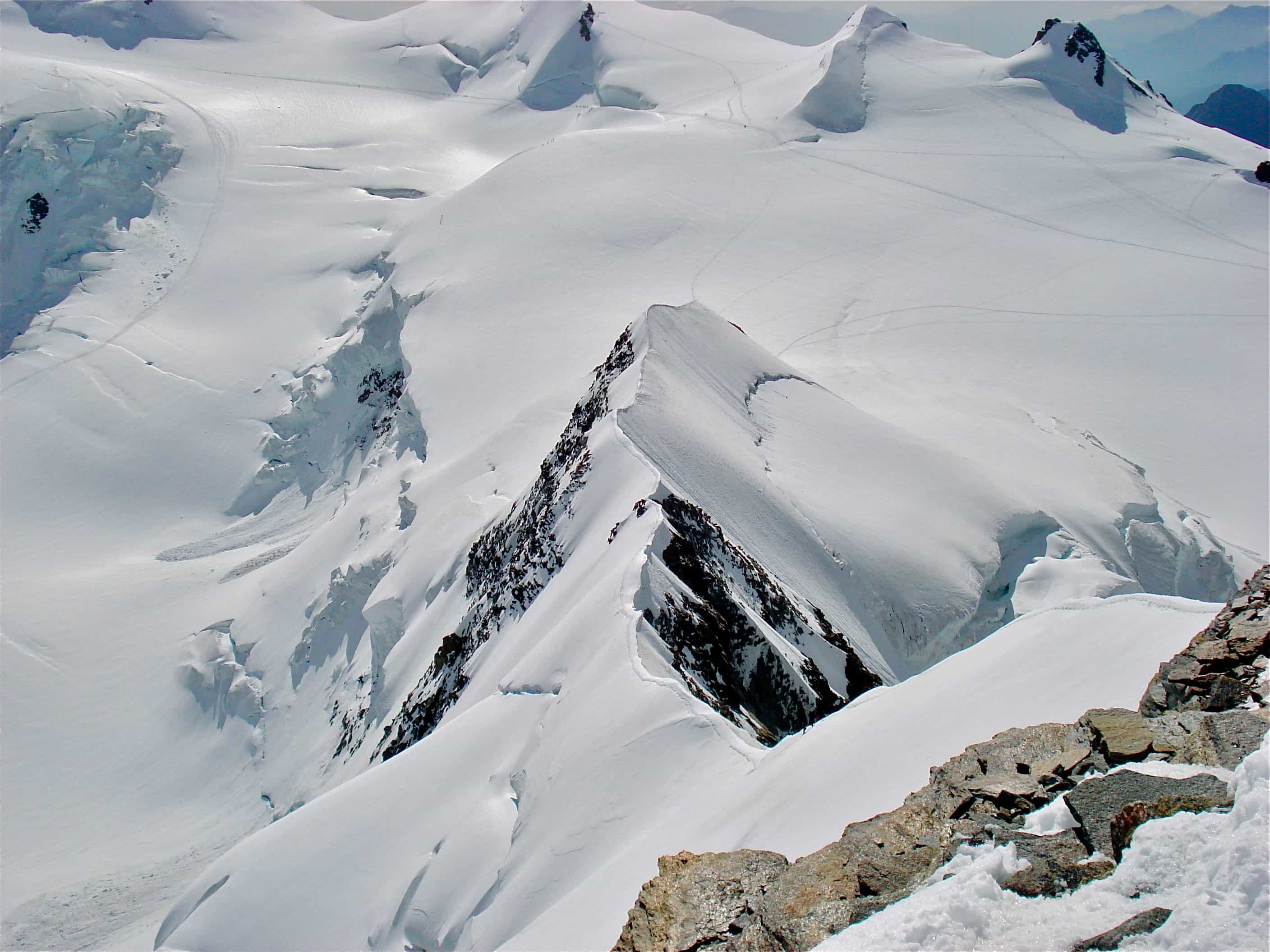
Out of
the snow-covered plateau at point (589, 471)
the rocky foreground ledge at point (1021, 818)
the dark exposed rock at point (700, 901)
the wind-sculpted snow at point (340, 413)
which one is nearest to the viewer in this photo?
the rocky foreground ledge at point (1021, 818)

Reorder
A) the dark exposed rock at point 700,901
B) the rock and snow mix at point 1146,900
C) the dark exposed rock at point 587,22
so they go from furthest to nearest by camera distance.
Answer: the dark exposed rock at point 587,22
the dark exposed rock at point 700,901
the rock and snow mix at point 1146,900

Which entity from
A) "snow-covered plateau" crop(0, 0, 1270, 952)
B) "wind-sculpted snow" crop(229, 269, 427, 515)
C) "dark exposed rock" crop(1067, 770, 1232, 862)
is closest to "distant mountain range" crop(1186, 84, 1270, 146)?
"snow-covered plateau" crop(0, 0, 1270, 952)

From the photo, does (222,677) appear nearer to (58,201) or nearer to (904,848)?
(904,848)

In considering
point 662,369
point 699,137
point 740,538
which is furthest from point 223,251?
point 740,538

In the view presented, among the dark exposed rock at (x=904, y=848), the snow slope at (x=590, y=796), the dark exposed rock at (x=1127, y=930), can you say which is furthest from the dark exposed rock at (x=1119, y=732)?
the dark exposed rock at (x=1127, y=930)

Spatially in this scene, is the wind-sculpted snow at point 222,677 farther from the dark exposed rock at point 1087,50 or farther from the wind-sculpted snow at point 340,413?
the dark exposed rock at point 1087,50

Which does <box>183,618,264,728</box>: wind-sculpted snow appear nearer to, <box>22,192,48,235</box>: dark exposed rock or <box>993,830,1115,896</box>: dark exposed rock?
<box>993,830,1115,896</box>: dark exposed rock

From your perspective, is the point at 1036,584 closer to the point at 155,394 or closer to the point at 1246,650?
the point at 1246,650
